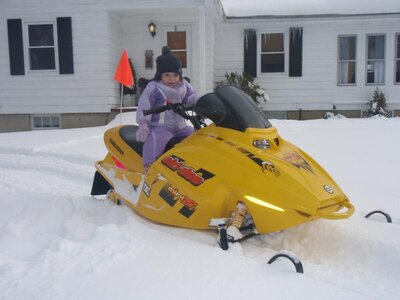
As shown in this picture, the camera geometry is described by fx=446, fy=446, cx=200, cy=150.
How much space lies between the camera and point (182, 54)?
12641 millimetres

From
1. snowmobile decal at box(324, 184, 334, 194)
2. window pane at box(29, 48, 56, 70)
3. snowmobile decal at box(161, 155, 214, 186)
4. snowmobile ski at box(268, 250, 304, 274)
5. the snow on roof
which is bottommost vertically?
snowmobile ski at box(268, 250, 304, 274)

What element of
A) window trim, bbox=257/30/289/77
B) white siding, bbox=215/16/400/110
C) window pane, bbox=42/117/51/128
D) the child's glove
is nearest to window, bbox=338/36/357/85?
white siding, bbox=215/16/400/110

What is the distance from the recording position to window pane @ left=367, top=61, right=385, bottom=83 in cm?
1292

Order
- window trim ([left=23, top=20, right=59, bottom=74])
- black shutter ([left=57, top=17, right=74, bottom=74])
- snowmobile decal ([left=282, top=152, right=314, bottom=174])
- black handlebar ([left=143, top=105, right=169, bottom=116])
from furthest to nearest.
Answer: window trim ([left=23, top=20, right=59, bottom=74])
black shutter ([left=57, top=17, right=74, bottom=74])
black handlebar ([left=143, top=105, right=169, bottom=116])
snowmobile decal ([left=282, top=152, right=314, bottom=174])

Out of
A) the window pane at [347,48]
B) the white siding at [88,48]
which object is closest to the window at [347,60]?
the window pane at [347,48]

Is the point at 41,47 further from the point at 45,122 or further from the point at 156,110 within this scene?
the point at 156,110

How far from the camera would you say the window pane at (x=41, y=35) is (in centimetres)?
1196

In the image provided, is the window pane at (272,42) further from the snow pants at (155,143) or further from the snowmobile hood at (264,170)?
the snowmobile hood at (264,170)

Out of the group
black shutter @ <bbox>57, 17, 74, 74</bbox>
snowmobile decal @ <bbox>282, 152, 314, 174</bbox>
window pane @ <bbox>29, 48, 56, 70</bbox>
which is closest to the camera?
snowmobile decal @ <bbox>282, 152, 314, 174</bbox>

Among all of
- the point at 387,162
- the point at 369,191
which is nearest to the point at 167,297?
the point at 369,191

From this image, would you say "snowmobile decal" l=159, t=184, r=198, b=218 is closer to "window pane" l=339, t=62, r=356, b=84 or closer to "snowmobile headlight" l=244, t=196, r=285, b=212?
"snowmobile headlight" l=244, t=196, r=285, b=212

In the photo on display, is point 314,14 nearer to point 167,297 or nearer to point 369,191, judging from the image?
point 369,191

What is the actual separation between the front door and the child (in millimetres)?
8881

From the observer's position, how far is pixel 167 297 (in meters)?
2.14
